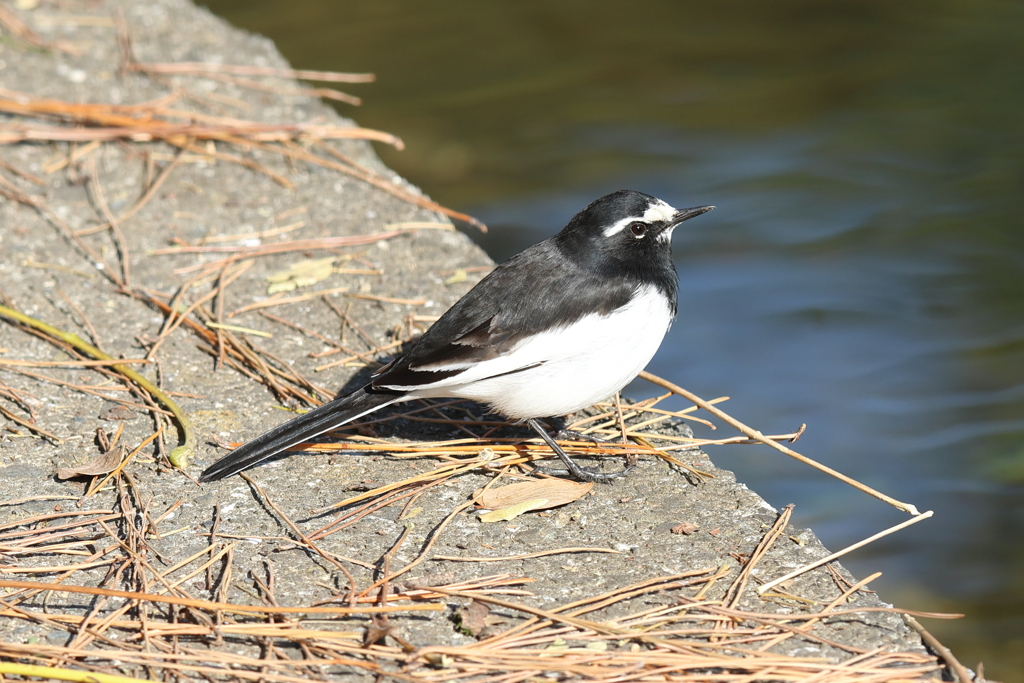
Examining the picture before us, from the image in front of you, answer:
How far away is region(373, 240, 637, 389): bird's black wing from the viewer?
3.09m

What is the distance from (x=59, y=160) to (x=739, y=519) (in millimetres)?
3734

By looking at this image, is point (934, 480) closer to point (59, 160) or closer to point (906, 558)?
point (906, 558)

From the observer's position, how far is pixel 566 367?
3.04 metres

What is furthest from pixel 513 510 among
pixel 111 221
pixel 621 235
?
pixel 111 221

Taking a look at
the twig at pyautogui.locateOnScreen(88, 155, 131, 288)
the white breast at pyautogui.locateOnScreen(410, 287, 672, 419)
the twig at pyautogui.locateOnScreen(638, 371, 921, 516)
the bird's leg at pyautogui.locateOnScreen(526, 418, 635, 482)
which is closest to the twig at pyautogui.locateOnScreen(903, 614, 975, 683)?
the twig at pyautogui.locateOnScreen(638, 371, 921, 516)

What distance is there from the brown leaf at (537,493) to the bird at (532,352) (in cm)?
9

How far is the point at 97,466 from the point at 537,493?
1.33m

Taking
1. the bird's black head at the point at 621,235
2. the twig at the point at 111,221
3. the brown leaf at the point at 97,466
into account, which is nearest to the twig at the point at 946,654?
the bird's black head at the point at 621,235

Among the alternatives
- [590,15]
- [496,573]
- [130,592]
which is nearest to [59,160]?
[130,592]

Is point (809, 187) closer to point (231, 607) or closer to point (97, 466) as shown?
point (97, 466)

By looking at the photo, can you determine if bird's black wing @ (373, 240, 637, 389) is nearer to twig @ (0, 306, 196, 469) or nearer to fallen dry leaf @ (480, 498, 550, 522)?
fallen dry leaf @ (480, 498, 550, 522)

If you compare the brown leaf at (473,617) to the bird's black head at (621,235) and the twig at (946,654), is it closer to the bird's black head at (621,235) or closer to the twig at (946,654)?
the twig at (946,654)

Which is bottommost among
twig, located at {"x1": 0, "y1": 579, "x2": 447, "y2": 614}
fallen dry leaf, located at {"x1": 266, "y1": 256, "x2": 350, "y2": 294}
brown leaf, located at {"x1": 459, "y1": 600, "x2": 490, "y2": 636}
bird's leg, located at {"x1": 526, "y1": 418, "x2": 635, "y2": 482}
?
twig, located at {"x1": 0, "y1": 579, "x2": 447, "y2": 614}

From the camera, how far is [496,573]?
8.43 ft
